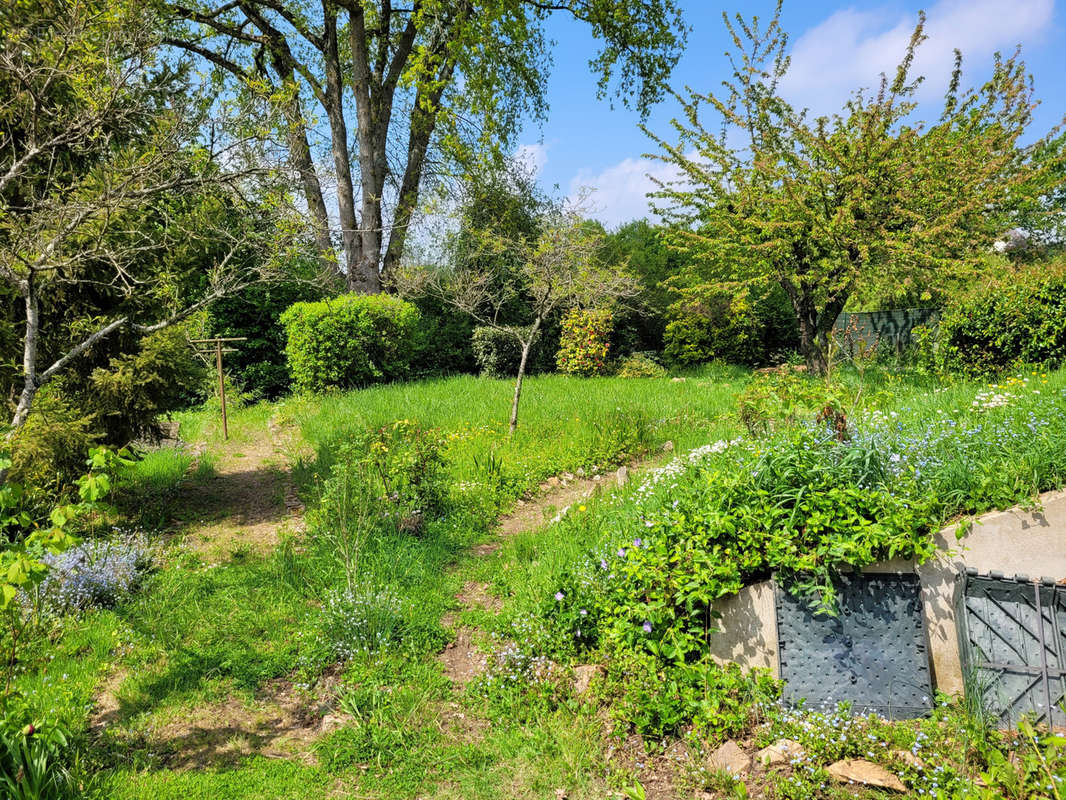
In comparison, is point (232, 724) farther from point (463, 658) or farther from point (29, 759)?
point (463, 658)

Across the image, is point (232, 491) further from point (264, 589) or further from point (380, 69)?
point (380, 69)

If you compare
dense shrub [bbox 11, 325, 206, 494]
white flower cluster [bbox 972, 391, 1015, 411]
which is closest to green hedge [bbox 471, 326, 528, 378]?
dense shrub [bbox 11, 325, 206, 494]

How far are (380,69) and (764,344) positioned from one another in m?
12.7

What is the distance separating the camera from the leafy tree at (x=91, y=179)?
4105 millimetres

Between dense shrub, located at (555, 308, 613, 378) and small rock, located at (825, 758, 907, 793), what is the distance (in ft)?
41.7

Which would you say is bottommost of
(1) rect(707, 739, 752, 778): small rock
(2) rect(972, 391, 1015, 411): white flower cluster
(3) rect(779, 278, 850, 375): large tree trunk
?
(1) rect(707, 739, 752, 778): small rock

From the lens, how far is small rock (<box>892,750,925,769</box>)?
285 centimetres

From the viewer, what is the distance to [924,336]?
9.36 m

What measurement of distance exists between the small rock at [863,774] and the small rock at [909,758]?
110 millimetres

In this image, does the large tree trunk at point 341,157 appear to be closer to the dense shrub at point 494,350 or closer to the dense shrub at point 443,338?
the dense shrub at point 443,338

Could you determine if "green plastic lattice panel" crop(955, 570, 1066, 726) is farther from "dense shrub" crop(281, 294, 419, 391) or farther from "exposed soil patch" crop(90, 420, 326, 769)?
"dense shrub" crop(281, 294, 419, 391)

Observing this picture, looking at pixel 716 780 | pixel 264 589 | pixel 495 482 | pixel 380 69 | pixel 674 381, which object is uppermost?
pixel 380 69

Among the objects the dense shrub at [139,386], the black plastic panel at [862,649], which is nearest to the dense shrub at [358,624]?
the black plastic panel at [862,649]

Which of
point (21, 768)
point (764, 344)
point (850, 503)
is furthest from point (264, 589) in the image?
point (764, 344)
